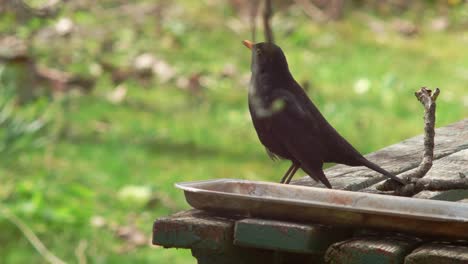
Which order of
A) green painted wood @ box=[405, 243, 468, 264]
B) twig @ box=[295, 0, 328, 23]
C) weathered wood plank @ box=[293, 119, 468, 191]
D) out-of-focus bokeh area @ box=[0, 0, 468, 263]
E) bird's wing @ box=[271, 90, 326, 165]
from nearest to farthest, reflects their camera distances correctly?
green painted wood @ box=[405, 243, 468, 264] → bird's wing @ box=[271, 90, 326, 165] → weathered wood plank @ box=[293, 119, 468, 191] → out-of-focus bokeh area @ box=[0, 0, 468, 263] → twig @ box=[295, 0, 328, 23]

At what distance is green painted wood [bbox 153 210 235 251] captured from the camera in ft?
6.45

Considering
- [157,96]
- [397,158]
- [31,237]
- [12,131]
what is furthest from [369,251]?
[157,96]

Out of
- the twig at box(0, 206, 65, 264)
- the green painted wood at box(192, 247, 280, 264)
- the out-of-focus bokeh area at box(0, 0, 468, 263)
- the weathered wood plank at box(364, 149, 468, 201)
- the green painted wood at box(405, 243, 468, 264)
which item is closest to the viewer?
the green painted wood at box(405, 243, 468, 264)

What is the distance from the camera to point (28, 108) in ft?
20.2

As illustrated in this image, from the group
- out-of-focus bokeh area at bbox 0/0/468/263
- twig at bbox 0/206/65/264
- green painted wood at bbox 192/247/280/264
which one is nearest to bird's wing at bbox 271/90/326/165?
green painted wood at bbox 192/247/280/264

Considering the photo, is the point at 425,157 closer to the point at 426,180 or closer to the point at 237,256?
the point at 426,180

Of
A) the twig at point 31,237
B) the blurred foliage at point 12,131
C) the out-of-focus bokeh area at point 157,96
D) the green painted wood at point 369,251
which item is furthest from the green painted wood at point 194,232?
the blurred foliage at point 12,131

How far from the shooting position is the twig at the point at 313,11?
943 centimetres

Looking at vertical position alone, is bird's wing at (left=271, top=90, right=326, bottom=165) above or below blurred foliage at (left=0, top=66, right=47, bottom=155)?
above

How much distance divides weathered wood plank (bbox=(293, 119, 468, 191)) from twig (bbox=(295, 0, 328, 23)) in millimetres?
5966

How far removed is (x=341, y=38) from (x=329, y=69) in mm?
1044

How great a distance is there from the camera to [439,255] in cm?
176

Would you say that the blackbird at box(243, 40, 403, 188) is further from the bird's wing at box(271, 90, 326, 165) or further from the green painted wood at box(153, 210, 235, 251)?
the green painted wood at box(153, 210, 235, 251)

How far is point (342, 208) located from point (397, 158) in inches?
39.6
